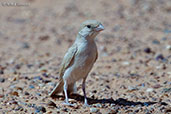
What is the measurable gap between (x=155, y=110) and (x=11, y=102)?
8.26 feet

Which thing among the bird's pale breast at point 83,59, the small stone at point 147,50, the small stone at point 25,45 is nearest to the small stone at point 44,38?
the small stone at point 25,45

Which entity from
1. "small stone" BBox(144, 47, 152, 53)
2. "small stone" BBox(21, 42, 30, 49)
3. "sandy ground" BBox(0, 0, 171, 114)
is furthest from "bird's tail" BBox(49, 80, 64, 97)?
"small stone" BBox(21, 42, 30, 49)

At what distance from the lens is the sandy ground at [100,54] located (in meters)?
5.93

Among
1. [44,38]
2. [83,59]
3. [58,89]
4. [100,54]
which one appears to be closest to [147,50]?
[100,54]

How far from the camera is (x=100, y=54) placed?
952 cm

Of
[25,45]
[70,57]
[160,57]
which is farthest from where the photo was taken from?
[25,45]

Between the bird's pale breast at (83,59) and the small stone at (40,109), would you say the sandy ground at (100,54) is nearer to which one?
the small stone at (40,109)

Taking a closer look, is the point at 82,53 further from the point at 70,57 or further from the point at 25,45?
the point at 25,45

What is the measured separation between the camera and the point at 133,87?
22.5 feet

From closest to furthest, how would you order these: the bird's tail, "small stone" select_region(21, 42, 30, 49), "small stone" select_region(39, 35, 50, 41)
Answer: the bird's tail < "small stone" select_region(21, 42, 30, 49) < "small stone" select_region(39, 35, 50, 41)

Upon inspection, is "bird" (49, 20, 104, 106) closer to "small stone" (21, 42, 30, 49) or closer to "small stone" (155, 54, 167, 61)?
"small stone" (155, 54, 167, 61)

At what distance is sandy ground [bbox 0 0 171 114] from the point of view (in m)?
5.93

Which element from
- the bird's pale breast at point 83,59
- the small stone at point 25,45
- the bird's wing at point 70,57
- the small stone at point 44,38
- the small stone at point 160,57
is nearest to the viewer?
the bird's pale breast at point 83,59

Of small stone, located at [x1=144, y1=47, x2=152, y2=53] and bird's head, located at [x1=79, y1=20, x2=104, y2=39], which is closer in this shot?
bird's head, located at [x1=79, y1=20, x2=104, y2=39]
